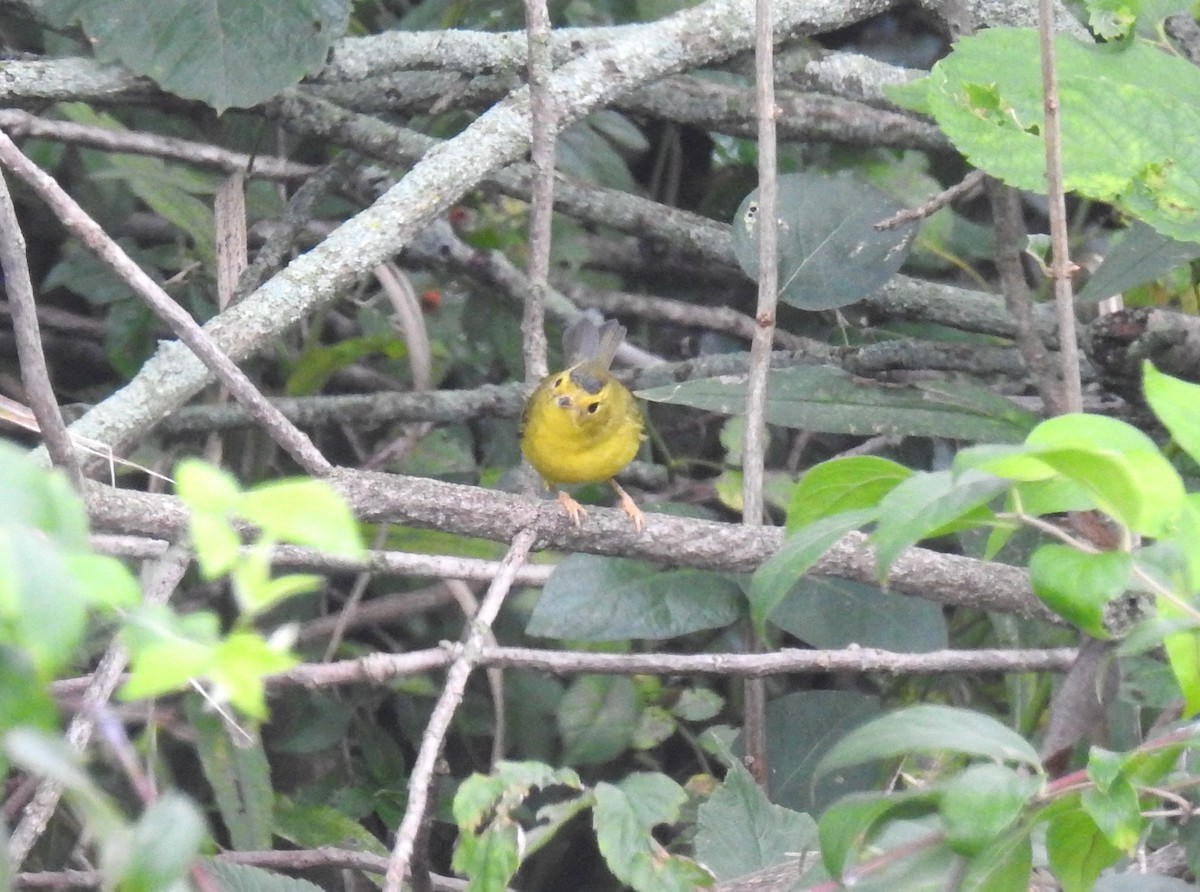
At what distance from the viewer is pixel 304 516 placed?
0.69m

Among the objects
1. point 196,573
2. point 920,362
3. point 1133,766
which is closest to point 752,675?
point 1133,766

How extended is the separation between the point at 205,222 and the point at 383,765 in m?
1.23

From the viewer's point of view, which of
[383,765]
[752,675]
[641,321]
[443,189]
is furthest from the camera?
[641,321]

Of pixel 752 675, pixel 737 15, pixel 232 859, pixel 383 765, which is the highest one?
pixel 737 15

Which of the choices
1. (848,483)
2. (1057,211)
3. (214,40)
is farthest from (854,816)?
(214,40)

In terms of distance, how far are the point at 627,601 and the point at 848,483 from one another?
3.62ft

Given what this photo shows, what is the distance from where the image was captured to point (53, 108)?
10.2 feet

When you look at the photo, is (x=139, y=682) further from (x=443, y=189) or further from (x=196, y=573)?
(x=196, y=573)

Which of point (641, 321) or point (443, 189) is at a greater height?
point (443, 189)

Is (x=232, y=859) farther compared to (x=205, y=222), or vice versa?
(x=205, y=222)

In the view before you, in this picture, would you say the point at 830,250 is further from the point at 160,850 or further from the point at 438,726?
the point at 160,850

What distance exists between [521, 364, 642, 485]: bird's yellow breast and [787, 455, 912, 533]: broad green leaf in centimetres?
175

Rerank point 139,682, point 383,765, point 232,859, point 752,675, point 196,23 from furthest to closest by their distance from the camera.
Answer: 1. point 383,765
2. point 196,23
3. point 232,859
4. point 752,675
5. point 139,682

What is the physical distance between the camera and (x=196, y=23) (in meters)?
2.58
